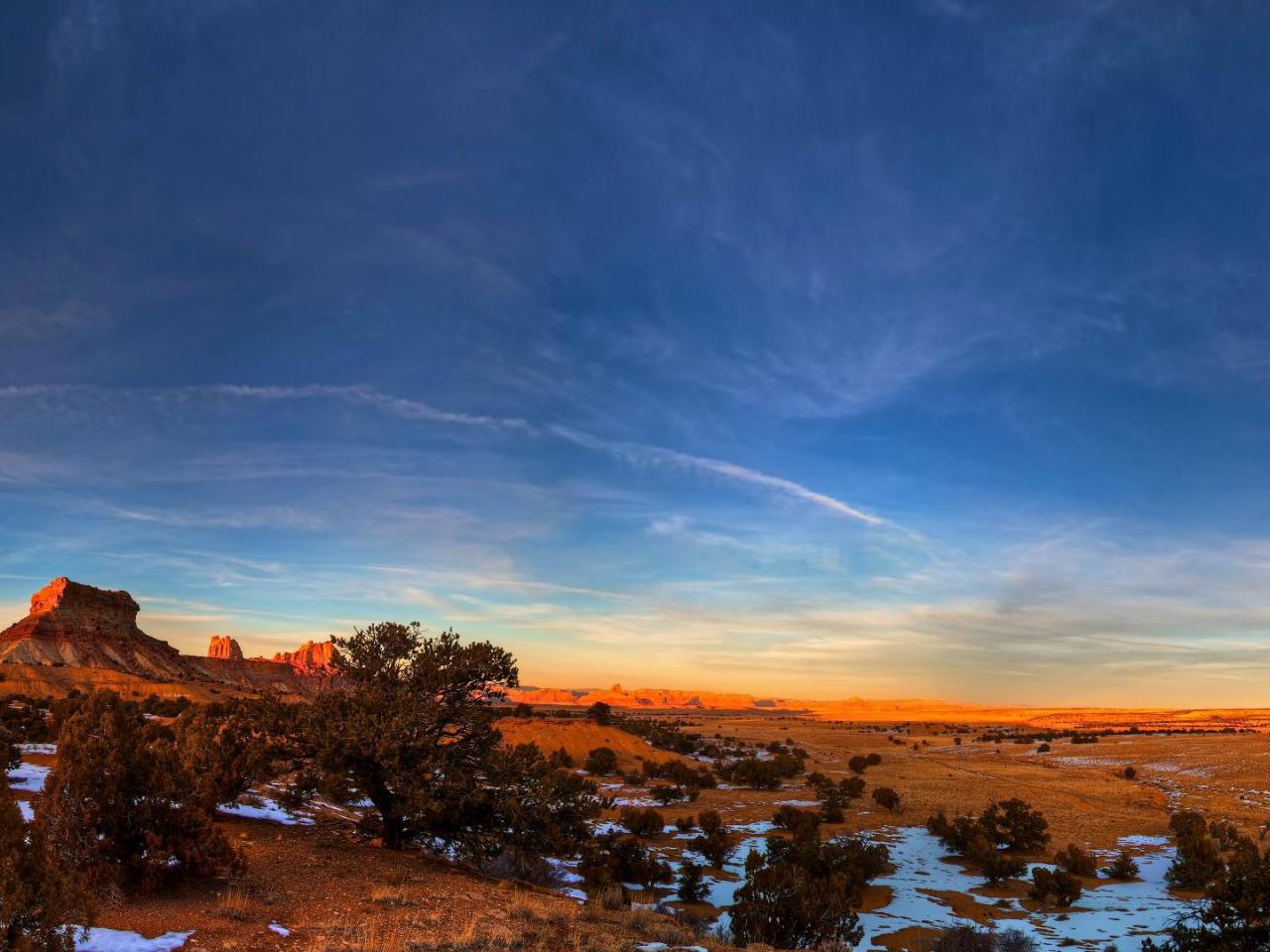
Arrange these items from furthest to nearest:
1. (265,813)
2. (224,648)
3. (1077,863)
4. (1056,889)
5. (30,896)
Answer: (224,648) → (1077,863) → (1056,889) → (265,813) → (30,896)

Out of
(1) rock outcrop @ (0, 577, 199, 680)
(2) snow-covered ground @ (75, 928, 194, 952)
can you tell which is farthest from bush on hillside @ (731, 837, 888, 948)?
(1) rock outcrop @ (0, 577, 199, 680)

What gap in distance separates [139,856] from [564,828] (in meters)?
7.22

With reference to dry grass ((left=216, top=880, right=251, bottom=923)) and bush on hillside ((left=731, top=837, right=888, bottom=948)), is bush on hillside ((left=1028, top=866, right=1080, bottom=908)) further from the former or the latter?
dry grass ((left=216, top=880, right=251, bottom=923))

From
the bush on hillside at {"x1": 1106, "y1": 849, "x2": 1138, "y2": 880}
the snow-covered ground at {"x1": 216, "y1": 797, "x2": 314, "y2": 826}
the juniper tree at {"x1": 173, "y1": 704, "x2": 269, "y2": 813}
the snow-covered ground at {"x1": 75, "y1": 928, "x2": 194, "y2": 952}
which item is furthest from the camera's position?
the bush on hillside at {"x1": 1106, "y1": 849, "x2": 1138, "y2": 880}

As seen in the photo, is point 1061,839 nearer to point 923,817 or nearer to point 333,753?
point 923,817

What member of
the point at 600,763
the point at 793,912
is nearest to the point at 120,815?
the point at 793,912

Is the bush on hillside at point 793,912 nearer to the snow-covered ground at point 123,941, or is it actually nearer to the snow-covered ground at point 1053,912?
the snow-covered ground at point 1053,912

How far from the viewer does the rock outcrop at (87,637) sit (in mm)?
82438

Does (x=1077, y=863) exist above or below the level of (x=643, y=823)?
above

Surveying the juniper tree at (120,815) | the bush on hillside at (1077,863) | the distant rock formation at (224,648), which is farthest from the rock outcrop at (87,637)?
the bush on hillside at (1077,863)

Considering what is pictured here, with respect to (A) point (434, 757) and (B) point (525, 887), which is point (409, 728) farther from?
(B) point (525, 887)

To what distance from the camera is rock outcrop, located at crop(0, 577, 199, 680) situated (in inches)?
3246

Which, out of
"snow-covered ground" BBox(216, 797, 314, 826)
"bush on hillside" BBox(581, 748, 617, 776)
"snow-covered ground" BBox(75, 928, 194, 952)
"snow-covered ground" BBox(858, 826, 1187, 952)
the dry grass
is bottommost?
"bush on hillside" BBox(581, 748, 617, 776)

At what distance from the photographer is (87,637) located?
292 feet
